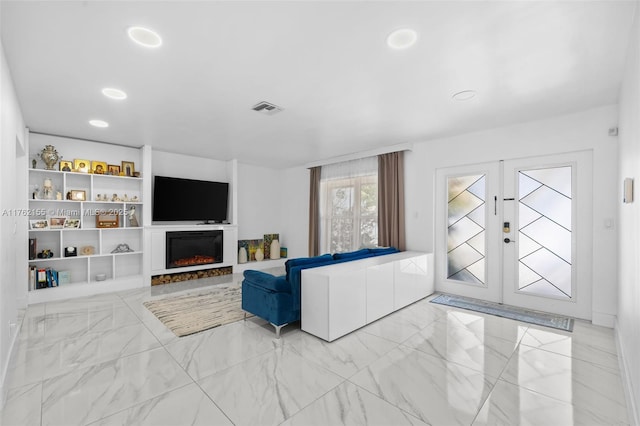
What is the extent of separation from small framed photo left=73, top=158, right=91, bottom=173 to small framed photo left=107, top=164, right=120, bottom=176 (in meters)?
0.30

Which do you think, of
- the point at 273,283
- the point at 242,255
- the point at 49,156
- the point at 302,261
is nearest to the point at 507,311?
the point at 302,261

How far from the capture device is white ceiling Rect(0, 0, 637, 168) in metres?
1.94

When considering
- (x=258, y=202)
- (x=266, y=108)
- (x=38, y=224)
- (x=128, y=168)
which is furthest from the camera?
(x=258, y=202)

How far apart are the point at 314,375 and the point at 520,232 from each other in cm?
346

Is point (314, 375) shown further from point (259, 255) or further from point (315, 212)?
point (259, 255)

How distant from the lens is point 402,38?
7.22 feet

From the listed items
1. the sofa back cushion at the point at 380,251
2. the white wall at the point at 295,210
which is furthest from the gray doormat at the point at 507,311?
the white wall at the point at 295,210

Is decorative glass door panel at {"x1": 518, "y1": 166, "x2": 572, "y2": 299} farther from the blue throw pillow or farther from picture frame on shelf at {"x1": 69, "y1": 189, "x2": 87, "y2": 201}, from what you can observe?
picture frame on shelf at {"x1": 69, "y1": 189, "x2": 87, "y2": 201}

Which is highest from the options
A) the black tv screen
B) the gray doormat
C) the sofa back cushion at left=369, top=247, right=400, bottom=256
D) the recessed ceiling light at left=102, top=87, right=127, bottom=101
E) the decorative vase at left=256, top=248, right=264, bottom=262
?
the recessed ceiling light at left=102, top=87, right=127, bottom=101

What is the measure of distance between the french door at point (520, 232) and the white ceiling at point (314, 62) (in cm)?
75

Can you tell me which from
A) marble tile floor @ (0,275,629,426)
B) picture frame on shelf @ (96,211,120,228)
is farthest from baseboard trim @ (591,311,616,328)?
picture frame on shelf @ (96,211,120,228)

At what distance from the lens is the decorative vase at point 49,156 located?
462 centimetres

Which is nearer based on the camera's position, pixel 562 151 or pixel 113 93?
pixel 113 93

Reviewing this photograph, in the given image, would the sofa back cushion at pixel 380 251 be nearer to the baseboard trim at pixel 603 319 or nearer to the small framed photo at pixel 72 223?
the baseboard trim at pixel 603 319
